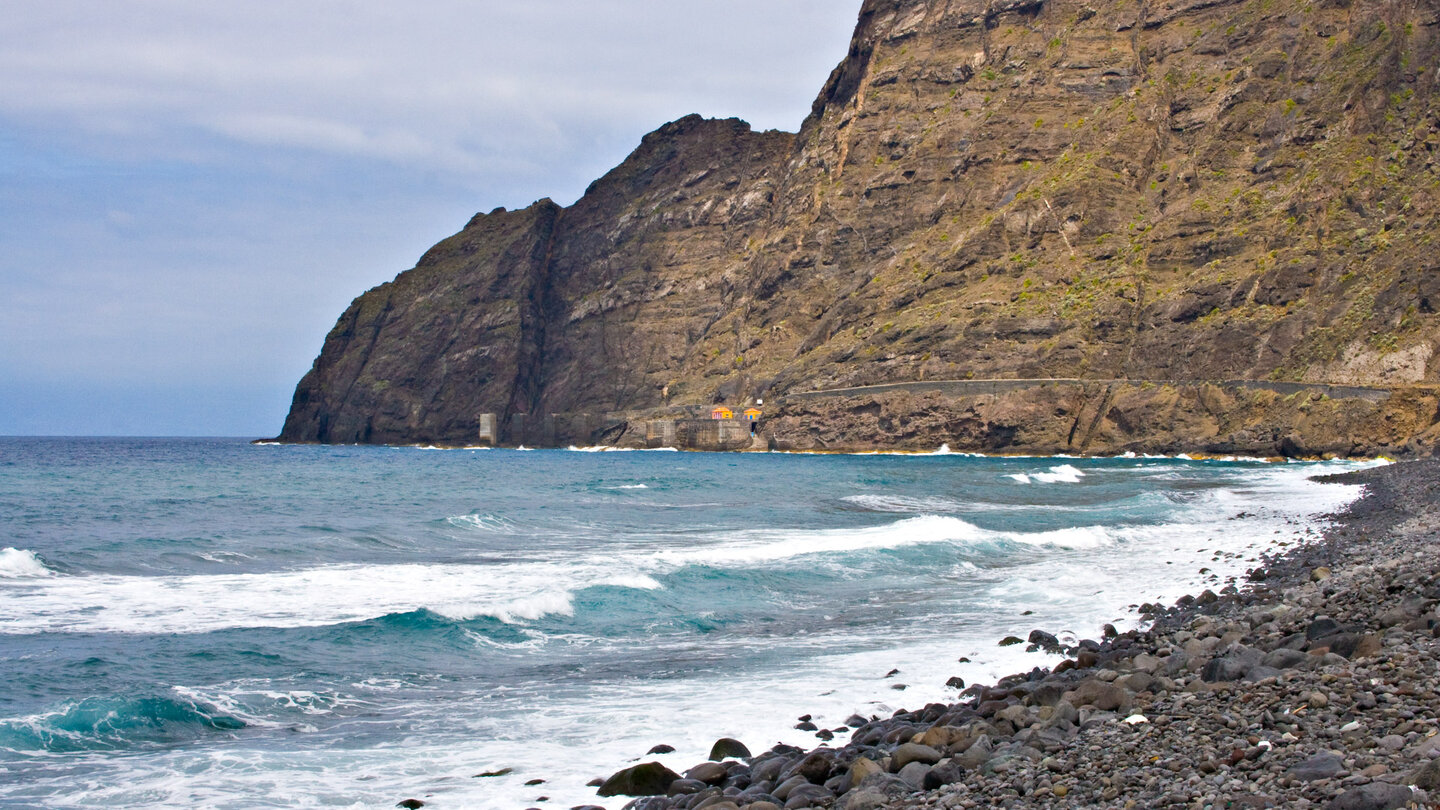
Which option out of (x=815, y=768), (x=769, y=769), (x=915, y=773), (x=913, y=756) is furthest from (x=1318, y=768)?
(x=769, y=769)

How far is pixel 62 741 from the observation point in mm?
9797

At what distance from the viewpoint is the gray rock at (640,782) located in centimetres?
774

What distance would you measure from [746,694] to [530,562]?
480 inches

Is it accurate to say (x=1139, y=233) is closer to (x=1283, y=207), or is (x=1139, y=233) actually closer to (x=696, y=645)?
(x=1283, y=207)

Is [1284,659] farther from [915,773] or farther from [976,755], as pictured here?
[915,773]

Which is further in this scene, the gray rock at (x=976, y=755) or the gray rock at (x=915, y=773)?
the gray rock at (x=976, y=755)

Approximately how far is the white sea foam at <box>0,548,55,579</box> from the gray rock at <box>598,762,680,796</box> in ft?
54.8

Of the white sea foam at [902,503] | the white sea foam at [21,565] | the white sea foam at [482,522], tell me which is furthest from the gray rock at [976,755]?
the white sea foam at [902,503]

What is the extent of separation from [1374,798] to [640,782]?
4724mm

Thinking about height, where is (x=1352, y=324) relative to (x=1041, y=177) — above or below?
below

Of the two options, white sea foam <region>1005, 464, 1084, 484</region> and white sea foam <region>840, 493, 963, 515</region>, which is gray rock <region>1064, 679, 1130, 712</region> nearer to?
white sea foam <region>840, 493, 963, 515</region>

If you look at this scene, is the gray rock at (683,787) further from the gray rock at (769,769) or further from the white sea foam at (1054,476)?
the white sea foam at (1054,476)

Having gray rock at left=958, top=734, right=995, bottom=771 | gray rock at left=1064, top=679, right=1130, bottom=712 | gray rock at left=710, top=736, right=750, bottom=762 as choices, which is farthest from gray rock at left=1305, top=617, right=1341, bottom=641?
gray rock at left=710, top=736, right=750, bottom=762

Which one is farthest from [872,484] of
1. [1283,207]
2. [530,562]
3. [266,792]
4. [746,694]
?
[1283,207]
